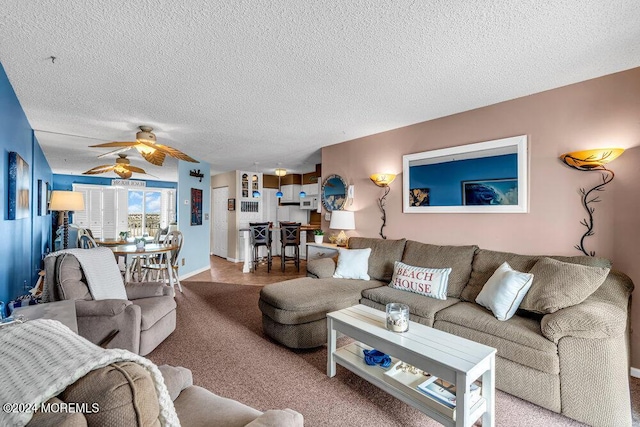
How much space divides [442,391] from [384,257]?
186 centimetres

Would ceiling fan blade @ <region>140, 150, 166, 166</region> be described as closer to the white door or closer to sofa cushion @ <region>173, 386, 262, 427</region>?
sofa cushion @ <region>173, 386, 262, 427</region>

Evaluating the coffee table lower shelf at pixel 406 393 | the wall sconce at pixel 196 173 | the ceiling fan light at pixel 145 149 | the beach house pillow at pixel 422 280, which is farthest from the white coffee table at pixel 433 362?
the wall sconce at pixel 196 173

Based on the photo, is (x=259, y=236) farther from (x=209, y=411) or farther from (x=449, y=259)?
(x=209, y=411)

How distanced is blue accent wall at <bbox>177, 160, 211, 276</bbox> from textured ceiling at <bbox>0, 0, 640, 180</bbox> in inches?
92.6

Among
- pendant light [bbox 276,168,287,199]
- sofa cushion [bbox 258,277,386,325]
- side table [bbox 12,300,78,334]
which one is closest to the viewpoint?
side table [bbox 12,300,78,334]

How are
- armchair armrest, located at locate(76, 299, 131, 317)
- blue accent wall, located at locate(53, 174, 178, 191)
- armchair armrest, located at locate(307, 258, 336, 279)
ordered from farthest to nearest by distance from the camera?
blue accent wall, located at locate(53, 174, 178, 191) < armchair armrest, located at locate(307, 258, 336, 279) < armchair armrest, located at locate(76, 299, 131, 317)

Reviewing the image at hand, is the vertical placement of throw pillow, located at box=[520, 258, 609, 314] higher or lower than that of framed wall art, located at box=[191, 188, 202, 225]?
lower

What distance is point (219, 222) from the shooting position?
27.3 ft

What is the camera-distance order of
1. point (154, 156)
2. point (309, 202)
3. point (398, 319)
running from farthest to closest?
point (309, 202) < point (154, 156) < point (398, 319)

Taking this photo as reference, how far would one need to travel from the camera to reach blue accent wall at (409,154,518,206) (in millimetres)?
2996

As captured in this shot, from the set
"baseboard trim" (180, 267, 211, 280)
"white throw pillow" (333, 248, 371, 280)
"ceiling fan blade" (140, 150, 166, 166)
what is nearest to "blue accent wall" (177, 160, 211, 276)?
"baseboard trim" (180, 267, 211, 280)

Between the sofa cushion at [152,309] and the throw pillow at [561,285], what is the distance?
309 cm

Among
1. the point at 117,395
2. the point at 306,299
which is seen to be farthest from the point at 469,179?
the point at 117,395

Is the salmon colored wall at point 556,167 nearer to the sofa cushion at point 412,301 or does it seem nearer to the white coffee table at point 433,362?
the sofa cushion at point 412,301
